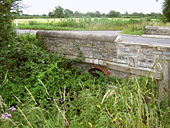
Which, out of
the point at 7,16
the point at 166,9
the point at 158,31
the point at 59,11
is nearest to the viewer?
the point at 7,16

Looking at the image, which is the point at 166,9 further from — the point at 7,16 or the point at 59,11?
the point at 59,11

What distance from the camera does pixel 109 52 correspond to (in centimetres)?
702

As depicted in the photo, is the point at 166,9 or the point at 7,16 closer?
the point at 7,16

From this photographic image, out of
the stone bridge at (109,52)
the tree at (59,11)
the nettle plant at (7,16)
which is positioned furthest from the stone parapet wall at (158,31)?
the tree at (59,11)

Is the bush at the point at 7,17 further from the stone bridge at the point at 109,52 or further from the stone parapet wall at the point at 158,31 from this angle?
the stone parapet wall at the point at 158,31

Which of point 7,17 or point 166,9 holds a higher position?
point 166,9

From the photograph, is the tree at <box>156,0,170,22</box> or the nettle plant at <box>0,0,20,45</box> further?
the tree at <box>156,0,170,22</box>

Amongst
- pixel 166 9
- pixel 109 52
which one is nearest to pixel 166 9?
pixel 166 9

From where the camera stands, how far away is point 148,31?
1295 cm

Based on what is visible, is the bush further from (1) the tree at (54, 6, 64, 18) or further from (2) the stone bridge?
(1) the tree at (54, 6, 64, 18)

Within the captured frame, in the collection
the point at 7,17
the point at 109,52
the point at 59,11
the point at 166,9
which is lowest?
the point at 109,52

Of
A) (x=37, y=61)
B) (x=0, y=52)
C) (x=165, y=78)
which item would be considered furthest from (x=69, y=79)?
(x=165, y=78)

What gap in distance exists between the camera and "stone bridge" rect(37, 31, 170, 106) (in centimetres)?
602

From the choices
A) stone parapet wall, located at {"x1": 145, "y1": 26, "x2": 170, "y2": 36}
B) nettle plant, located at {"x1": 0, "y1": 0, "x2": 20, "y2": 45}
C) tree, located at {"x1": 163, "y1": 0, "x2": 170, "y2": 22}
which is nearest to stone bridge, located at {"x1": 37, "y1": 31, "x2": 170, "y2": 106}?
nettle plant, located at {"x1": 0, "y1": 0, "x2": 20, "y2": 45}
